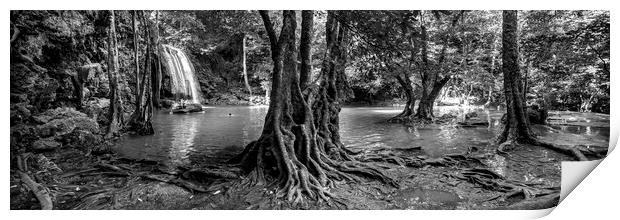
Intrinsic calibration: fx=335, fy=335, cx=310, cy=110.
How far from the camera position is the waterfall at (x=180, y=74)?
14.8 metres

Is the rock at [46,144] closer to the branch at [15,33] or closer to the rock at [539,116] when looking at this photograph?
the branch at [15,33]

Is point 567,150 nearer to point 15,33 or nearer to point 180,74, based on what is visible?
point 15,33

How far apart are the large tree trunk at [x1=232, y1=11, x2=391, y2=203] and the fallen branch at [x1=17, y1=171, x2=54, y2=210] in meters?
1.92

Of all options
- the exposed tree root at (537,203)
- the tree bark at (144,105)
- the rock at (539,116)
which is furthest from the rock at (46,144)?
the rock at (539,116)

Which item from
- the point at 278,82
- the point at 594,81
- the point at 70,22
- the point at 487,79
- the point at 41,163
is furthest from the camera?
the point at 487,79

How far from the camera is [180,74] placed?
1571 centimetres

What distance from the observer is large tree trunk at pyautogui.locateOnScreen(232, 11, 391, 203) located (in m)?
3.76

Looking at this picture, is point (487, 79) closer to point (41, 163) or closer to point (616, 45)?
point (616, 45)

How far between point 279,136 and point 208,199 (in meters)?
1.08

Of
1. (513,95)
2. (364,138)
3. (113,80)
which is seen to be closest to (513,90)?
(513,95)

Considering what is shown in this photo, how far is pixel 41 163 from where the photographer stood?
3.80m

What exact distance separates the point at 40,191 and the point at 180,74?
43.2 feet

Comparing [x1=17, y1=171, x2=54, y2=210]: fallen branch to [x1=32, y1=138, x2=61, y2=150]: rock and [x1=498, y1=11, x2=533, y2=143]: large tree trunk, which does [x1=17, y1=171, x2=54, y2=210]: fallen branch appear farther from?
[x1=498, y1=11, x2=533, y2=143]: large tree trunk

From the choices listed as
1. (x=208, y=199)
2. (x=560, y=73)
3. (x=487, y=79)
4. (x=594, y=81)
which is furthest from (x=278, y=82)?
(x=487, y=79)
